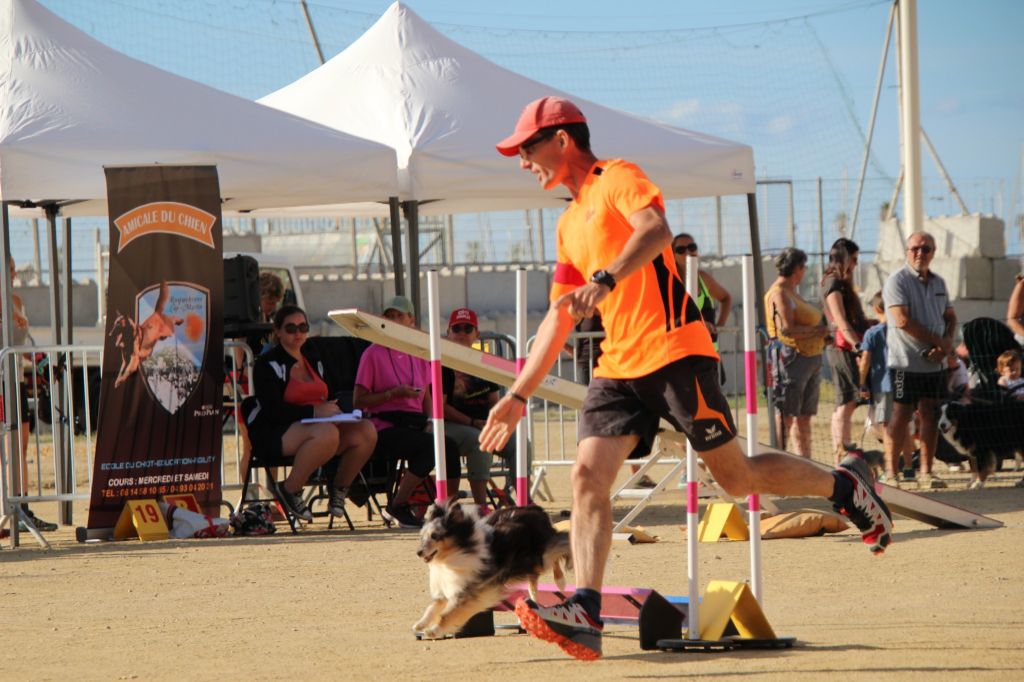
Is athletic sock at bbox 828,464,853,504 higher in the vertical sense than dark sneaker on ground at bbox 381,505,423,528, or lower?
higher

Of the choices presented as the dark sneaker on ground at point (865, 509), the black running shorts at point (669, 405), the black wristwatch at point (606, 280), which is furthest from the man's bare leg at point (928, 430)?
the black wristwatch at point (606, 280)

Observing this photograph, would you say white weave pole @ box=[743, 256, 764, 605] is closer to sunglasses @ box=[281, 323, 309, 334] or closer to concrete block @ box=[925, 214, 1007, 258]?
sunglasses @ box=[281, 323, 309, 334]

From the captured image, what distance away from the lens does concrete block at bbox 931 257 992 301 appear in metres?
24.0

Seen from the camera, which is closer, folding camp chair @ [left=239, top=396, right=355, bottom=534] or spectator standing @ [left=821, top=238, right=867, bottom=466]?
folding camp chair @ [left=239, top=396, right=355, bottom=534]

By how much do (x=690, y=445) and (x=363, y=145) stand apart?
6.27 meters

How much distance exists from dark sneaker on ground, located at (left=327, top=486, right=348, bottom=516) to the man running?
5.10 m

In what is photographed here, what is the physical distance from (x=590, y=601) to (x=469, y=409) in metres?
5.63

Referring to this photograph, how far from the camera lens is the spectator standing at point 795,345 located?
1177 centimetres

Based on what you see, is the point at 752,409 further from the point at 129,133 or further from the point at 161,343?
the point at 129,133

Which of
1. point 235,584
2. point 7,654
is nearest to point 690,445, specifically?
point 7,654

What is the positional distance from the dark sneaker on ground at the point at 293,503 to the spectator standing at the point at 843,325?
4.42 m

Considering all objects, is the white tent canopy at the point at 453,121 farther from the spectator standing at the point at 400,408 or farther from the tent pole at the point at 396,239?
the spectator standing at the point at 400,408

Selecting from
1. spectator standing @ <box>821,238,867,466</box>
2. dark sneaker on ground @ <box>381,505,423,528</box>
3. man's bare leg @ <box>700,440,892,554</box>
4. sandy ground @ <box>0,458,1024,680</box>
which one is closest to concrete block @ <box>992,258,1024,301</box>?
spectator standing @ <box>821,238,867,466</box>

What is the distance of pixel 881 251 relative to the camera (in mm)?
24844
